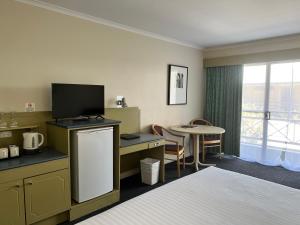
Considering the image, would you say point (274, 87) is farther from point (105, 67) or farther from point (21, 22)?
point (21, 22)

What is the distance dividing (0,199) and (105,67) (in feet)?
6.92

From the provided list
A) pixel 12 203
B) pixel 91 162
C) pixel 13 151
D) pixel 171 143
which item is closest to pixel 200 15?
pixel 171 143

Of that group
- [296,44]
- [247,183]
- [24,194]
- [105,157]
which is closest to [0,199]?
[24,194]

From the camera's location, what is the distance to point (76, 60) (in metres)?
3.07

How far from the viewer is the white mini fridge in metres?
2.57

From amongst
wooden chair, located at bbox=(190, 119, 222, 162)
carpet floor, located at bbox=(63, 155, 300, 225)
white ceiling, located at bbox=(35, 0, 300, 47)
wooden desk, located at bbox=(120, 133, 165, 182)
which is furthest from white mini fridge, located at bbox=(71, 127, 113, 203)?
wooden chair, located at bbox=(190, 119, 222, 162)

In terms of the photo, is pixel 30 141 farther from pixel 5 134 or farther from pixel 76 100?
pixel 76 100

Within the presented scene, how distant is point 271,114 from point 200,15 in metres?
2.68

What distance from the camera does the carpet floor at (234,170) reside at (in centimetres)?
341

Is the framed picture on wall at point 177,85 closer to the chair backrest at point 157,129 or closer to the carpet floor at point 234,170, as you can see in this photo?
the chair backrest at point 157,129

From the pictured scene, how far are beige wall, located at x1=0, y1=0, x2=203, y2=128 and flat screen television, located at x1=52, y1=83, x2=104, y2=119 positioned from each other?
22 centimetres

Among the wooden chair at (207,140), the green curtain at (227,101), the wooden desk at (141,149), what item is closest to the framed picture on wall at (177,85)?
the wooden chair at (207,140)

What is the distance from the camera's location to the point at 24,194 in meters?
2.19

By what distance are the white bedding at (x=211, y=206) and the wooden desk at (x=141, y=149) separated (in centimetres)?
113
